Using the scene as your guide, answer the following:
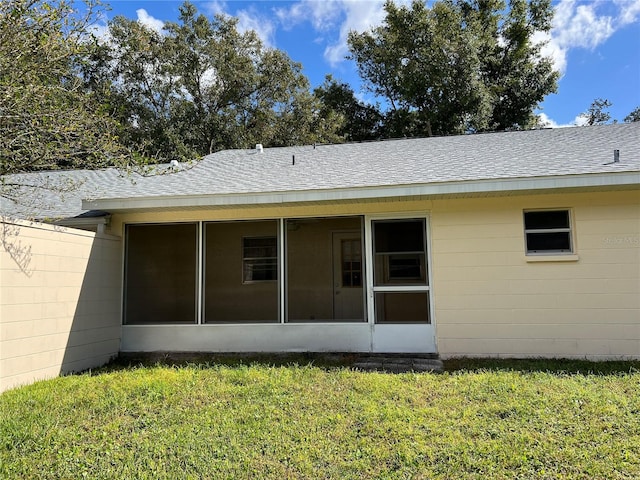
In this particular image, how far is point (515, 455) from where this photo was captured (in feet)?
10.5

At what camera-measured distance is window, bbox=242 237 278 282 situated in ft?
33.1

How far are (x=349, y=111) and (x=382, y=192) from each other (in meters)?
16.8

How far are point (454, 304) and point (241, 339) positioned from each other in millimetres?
3306

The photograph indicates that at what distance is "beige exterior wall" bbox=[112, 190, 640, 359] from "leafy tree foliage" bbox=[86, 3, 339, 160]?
15.3 m

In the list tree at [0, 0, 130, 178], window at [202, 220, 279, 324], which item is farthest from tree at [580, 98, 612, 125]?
tree at [0, 0, 130, 178]

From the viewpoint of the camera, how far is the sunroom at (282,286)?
660cm

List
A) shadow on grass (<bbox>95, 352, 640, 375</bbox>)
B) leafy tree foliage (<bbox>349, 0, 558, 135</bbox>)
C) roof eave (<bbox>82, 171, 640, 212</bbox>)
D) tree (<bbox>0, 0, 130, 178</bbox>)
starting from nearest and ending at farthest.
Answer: tree (<bbox>0, 0, 130, 178</bbox>)
shadow on grass (<bbox>95, 352, 640, 375</bbox>)
roof eave (<bbox>82, 171, 640, 212</bbox>)
leafy tree foliage (<bbox>349, 0, 558, 135</bbox>)

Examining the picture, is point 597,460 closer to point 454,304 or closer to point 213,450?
point 213,450

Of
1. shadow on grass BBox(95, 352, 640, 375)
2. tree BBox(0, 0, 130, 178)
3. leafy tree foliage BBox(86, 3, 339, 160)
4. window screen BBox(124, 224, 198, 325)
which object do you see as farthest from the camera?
leafy tree foliage BBox(86, 3, 339, 160)

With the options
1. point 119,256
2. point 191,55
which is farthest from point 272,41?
point 119,256

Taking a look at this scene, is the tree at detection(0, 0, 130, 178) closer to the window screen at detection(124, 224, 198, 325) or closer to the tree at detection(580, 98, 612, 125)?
the window screen at detection(124, 224, 198, 325)

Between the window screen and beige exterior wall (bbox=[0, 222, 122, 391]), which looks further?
the window screen

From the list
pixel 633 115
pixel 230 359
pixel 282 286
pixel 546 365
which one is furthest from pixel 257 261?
pixel 633 115

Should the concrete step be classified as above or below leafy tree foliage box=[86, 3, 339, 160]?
below
